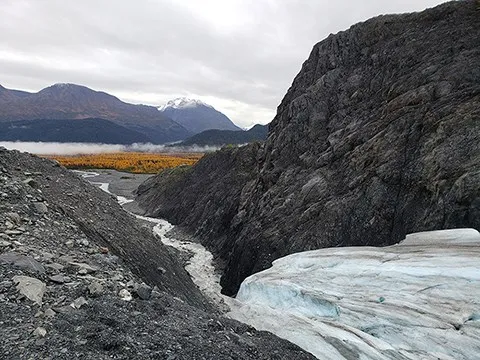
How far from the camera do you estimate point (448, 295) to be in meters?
13.2

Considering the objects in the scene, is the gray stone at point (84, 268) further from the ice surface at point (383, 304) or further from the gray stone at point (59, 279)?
the ice surface at point (383, 304)

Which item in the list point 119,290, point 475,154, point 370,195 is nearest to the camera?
point 119,290

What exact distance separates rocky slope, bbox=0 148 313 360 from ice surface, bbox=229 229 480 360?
2.33m

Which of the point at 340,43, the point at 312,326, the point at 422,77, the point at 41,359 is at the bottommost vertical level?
the point at 312,326

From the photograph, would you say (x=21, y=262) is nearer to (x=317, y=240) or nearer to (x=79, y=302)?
(x=79, y=302)

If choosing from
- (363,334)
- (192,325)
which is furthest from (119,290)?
(363,334)

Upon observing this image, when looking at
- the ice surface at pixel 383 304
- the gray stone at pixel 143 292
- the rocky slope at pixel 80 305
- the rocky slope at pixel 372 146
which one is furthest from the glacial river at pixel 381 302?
the rocky slope at pixel 372 146

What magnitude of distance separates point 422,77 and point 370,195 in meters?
10.2

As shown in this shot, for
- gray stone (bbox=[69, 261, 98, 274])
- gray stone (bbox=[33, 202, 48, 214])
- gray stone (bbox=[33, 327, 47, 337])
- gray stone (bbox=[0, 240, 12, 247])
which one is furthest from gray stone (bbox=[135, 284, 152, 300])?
gray stone (bbox=[33, 202, 48, 214])

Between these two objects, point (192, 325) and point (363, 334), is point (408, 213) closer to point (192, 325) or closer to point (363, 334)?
point (363, 334)

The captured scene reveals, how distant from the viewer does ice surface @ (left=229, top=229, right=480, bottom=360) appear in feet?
39.9

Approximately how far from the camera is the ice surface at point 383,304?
12148mm

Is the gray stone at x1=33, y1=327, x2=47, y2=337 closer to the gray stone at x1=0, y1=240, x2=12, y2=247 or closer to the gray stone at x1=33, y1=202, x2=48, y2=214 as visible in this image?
the gray stone at x1=0, y1=240, x2=12, y2=247

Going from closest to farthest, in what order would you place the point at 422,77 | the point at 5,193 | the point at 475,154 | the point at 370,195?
1. the point at 5,193
2. the point at 475,154
3. the point at 370,195
4. the point at 422,77
